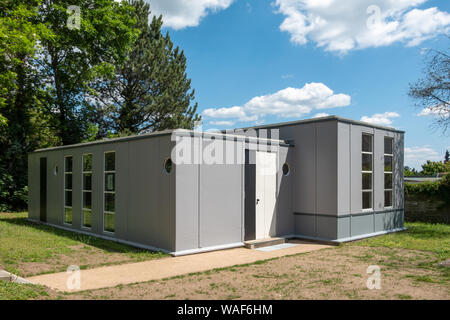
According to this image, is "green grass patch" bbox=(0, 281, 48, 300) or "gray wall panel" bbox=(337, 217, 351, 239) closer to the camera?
"green grass patch" bbox=(0, 281, 48, 300)

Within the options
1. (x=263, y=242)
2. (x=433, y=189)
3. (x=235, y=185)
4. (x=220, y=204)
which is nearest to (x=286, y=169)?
(x=235, y=185)

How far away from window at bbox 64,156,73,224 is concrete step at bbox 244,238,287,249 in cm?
623

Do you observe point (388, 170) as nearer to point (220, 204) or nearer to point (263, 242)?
point (263, 242)

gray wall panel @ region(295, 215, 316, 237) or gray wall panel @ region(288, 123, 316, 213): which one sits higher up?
gray wall panel @ region(288, 123, 316, 213)

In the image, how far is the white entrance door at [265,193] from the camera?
9.58 m

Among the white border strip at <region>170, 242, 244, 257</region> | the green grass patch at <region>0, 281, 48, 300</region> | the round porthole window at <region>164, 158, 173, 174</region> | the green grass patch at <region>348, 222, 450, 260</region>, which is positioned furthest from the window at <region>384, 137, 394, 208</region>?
the green grass patch at <region>0, 281, 48, 300</region>

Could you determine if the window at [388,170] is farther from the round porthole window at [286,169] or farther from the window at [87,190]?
the window at [87,190]

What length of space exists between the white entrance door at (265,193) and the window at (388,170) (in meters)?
3.88

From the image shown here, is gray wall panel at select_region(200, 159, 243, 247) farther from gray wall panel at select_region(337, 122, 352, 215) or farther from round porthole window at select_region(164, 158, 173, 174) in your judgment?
gray wall panel at select_region(337, 122, 352, 215)

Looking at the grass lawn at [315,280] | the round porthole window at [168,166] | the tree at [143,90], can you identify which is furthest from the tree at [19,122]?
the grass lawn at [315,280]

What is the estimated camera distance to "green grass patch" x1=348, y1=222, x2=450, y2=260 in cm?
889

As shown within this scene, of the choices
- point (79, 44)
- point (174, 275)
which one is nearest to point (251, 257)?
point (174, 275)

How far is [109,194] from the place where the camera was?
9984mm
